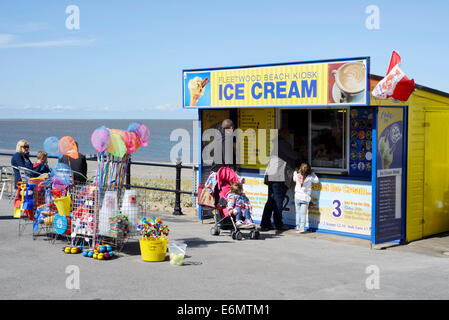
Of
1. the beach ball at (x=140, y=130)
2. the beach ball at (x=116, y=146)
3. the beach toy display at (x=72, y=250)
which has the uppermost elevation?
the beach ball at (x=140, y=130)

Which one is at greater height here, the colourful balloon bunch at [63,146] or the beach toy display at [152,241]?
the colourful balloon bunch at [63,146]

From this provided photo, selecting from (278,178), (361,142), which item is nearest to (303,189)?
(278,178)

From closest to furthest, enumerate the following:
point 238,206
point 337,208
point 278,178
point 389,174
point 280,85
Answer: point 389,174, point 238,206, point 280,85, point 337,208, point 278,178

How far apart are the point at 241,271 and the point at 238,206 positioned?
7.88 ft

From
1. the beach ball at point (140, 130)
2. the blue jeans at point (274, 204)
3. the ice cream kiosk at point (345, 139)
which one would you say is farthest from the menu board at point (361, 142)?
the beach ball at point (140, 130)

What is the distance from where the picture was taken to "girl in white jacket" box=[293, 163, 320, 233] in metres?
11.0

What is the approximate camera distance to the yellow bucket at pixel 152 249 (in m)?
8.39

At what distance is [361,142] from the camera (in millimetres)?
10703

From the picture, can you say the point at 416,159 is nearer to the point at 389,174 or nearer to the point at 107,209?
the point at 389,174

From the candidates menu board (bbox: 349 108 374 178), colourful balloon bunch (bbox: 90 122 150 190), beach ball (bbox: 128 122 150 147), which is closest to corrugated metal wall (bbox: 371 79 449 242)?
menu board (bbox: 349 108 374 178)

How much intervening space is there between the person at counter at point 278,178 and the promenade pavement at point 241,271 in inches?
33.1

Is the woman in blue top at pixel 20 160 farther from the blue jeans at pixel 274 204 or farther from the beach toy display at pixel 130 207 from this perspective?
the blue jeans at pixel 274 204

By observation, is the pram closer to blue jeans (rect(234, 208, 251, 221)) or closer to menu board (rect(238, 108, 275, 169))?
blue jeans (rect(234, 208, 251, 221))

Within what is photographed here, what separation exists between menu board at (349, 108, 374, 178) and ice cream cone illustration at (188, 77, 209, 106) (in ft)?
10.2
